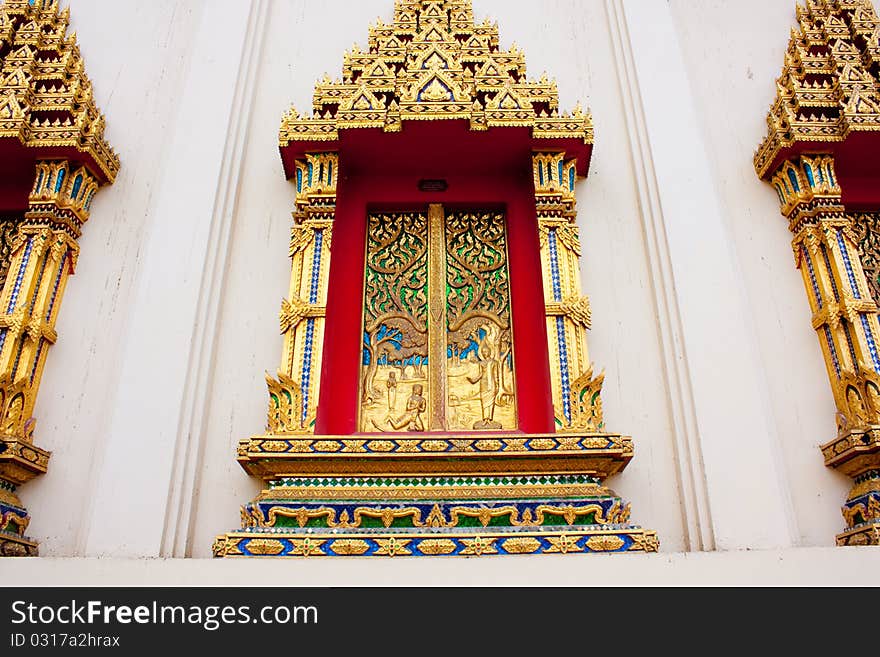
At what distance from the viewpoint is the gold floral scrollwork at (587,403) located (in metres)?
3.75

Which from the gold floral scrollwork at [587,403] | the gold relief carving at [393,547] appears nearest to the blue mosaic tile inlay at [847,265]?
the gold floral scrollwork at [587,403]

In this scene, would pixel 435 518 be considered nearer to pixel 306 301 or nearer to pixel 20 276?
pixel 306 301

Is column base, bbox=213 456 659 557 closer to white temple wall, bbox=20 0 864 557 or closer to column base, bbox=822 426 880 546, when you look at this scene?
white temple wall, bbox=20 0 864 557

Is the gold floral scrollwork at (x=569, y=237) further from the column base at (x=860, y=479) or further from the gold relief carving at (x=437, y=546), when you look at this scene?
the gold relief carving at (x=437, y=546)

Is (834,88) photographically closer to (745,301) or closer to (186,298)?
(745,301)

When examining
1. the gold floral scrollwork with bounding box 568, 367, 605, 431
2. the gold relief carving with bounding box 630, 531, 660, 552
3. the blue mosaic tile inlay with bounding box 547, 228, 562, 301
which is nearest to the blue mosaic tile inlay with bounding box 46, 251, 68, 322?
the blue mosaic tile inlay with bounding box 547, 228, 562, 301

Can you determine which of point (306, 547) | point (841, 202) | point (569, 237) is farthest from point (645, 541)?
point (841, 202)

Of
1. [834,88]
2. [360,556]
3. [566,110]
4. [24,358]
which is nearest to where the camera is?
[360,556]

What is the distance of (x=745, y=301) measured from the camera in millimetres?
4340

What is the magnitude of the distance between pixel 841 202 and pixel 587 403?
82.0 inches

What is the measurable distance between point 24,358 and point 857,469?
430 centimetres

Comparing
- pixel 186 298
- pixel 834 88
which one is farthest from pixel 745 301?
pixel 186 298

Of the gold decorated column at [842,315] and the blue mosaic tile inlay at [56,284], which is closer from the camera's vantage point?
the gold decorated column at [842,315]

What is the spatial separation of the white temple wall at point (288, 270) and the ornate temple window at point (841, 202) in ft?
0.43
